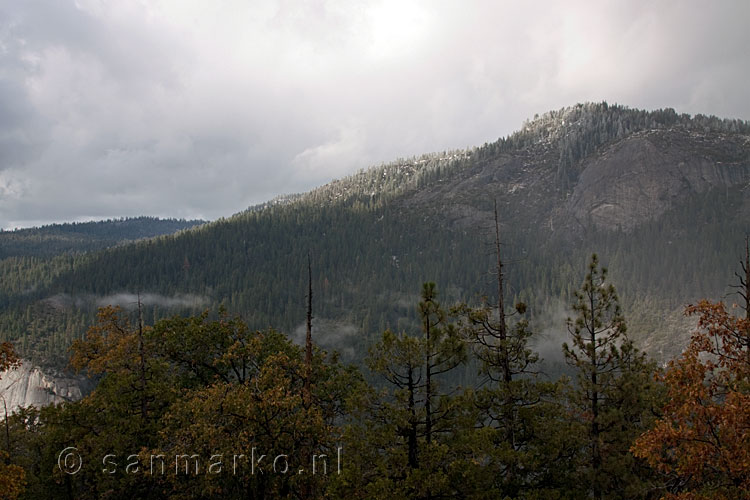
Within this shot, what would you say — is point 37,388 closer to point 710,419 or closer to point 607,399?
point 607,399

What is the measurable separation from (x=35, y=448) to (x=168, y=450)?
1291 centimetres

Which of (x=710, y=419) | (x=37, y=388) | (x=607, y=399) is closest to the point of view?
(x=710, y=419)

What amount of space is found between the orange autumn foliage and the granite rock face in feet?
→ 501

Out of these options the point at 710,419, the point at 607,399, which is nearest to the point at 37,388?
the point at 607,399

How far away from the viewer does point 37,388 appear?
131 meters

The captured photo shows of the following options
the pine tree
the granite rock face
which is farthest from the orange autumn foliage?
the granite rock face

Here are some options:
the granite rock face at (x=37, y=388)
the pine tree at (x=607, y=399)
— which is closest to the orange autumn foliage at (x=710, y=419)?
the pine tree at (x=607, y=399)

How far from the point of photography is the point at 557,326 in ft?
561

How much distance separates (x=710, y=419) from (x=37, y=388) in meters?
163

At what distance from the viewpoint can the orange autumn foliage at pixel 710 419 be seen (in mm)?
9859

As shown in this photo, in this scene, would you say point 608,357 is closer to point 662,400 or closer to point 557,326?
point 662,400

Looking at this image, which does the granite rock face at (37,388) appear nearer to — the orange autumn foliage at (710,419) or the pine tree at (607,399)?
the pine tree at (607,399)

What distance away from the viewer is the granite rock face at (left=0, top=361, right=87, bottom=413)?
130375mm

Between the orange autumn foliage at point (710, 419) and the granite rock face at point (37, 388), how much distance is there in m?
153
